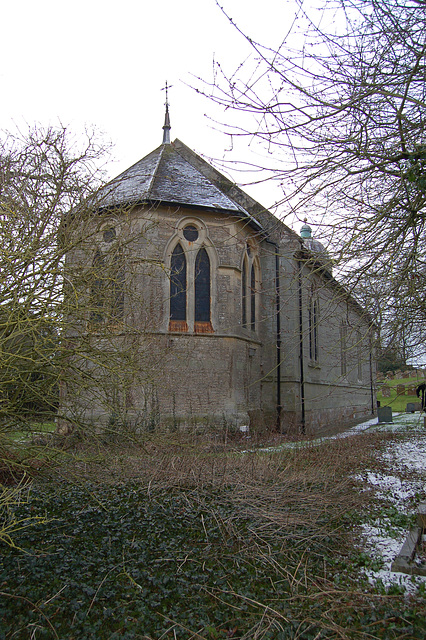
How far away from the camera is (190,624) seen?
12.5 ft

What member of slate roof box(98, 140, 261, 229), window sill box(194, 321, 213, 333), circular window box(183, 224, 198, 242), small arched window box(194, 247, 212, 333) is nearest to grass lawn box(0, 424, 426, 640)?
window sill box(194, 321, 213, 333)

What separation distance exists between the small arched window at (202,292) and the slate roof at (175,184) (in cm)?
165

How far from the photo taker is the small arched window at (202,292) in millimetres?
15391

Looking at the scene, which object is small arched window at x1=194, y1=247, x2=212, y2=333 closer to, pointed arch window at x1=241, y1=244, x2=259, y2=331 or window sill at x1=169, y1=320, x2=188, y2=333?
window sill at x1=169, y1=320, x2=188, y2=333

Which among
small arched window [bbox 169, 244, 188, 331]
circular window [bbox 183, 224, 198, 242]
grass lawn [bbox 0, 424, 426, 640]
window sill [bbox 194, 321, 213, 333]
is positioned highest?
circular window [bbox 183, 224, 198, 242]

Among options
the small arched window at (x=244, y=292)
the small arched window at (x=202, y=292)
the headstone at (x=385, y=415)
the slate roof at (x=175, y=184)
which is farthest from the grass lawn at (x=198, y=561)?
the headstone at (x=385, y=415)

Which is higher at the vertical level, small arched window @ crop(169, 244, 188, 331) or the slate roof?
the slate roof

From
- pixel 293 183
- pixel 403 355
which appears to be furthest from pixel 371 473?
pixel 293 183

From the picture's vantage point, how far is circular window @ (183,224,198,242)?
1571 cm

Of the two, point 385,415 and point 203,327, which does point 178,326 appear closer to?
point 203,327

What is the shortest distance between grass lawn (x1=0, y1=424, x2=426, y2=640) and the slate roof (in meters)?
9.02

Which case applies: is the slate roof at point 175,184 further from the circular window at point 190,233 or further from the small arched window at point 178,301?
the small arched window at point 178,301

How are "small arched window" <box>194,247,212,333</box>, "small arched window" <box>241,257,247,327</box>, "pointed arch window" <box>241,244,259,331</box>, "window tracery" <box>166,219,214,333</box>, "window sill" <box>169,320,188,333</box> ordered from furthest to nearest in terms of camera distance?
1. "pointed arch window" <box>241,244,259,331</box>
2. "small arched window" <box>241,257,247,327</box>
3. "small arched window" <box>194,247,212,333</box>
4. "window tracery" <box>166,219,214,333</box>
5. "window sill" <box>169,320,188,333</box>

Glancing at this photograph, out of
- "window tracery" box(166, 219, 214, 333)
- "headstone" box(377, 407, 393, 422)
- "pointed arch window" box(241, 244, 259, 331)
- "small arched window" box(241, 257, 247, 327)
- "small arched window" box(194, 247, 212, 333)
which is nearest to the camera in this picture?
"window tracery" box(166, 219, 214, 333)
